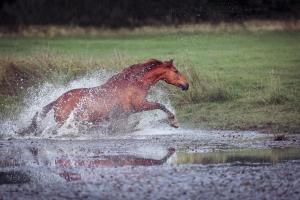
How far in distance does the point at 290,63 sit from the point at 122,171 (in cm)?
1532

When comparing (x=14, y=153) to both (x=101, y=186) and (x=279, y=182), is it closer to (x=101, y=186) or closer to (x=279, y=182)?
(x=101, y=186)

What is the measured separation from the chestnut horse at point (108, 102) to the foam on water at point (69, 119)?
7.4 inches

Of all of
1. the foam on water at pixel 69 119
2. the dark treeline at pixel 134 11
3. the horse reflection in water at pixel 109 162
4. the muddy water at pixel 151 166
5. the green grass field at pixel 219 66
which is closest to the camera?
the muddy water at pixel 151 166

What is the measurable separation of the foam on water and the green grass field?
53cm

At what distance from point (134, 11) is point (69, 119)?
26011mm

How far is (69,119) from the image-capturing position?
1620 cm

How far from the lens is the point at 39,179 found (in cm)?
1094

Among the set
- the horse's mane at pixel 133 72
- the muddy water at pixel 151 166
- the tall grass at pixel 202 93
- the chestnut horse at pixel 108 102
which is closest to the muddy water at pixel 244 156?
the muddy water at pixel 151 166

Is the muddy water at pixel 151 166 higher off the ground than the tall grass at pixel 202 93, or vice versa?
the tall grass at pixel 202 93

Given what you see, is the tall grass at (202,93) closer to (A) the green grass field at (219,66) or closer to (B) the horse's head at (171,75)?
(A) the green grass field at (219,66)

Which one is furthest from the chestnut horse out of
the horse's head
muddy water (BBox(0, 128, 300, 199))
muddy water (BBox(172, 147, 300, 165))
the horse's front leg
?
muddy water (BBox(172, 147, 300, 165))

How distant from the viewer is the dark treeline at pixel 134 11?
4003 centimetres

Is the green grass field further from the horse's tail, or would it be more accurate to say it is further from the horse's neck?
the horse's tail

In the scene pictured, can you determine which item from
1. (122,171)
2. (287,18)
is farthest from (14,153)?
(287,18)
